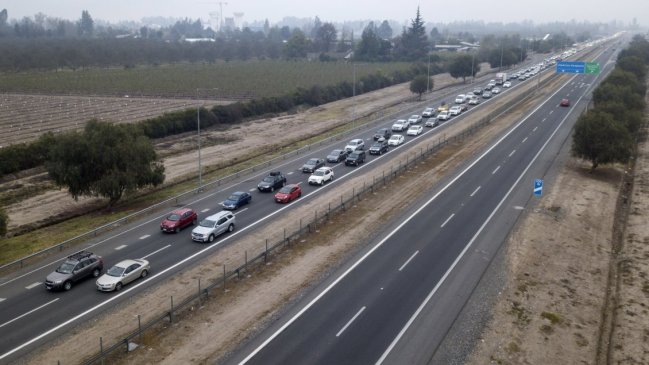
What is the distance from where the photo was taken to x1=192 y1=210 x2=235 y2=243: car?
1411 inches

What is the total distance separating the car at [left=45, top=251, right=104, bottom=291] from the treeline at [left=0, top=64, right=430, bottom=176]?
2022cm

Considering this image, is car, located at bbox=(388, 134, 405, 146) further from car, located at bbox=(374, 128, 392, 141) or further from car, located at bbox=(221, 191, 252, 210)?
car, located at bbox=(221, 191, 252, 210)

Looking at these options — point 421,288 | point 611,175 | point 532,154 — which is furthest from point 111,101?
point 421,288

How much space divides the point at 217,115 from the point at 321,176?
42.8 m

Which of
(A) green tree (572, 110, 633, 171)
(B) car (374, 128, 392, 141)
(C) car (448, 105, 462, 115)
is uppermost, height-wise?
(A) green tree (572, 110, 633, 171)

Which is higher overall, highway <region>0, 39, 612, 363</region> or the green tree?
the green tree

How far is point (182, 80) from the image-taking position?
493 feet

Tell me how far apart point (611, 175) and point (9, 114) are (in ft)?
304

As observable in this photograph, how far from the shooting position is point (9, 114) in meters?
95.9

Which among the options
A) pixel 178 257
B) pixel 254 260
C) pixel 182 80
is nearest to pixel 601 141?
pixel 254 260

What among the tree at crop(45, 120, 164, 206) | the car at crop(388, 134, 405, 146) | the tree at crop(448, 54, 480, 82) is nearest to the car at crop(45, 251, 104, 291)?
the tree at crop(45, 120, 164, 206)

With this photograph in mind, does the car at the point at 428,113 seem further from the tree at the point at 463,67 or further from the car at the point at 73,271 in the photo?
the car at the point at 73,271

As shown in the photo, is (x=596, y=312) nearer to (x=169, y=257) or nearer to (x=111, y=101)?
(x=169, y=257)

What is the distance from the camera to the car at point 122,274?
28812 millimetres
